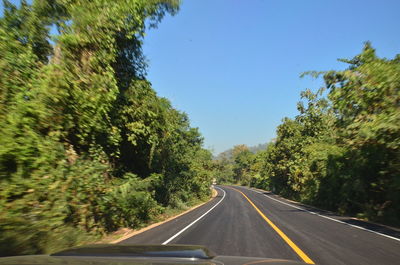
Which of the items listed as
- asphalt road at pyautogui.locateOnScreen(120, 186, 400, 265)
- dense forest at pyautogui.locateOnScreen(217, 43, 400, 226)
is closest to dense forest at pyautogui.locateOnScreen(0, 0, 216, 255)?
asphalt road at pyautogui.locateOnScreen(120, 186, 400, 265)

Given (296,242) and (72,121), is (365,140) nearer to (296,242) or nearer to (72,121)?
(296,242)

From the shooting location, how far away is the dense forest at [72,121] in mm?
7792

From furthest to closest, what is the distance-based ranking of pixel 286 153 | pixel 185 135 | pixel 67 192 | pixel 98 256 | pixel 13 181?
pixel 286 153
pixel 185 135
pixel 67 192
pixel 13 181
pixel 98 256

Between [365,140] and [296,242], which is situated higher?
[365,140]

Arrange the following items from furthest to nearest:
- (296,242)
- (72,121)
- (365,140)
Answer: (365,140) → (72,121) → (296,242)

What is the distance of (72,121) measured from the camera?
447 inches

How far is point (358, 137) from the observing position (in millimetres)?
14938

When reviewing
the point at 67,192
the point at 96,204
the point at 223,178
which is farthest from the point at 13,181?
the point at 223,178

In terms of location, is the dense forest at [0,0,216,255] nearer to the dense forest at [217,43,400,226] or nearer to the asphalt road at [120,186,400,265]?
the asphalt road at [120,186,400,265]

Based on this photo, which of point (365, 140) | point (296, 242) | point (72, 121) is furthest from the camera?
point (365, 140)

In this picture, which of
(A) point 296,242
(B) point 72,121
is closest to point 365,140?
(A) point 296,242

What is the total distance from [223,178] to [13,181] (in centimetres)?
11760

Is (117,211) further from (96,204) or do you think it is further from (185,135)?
(185,135)

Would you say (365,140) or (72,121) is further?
(365,140)
